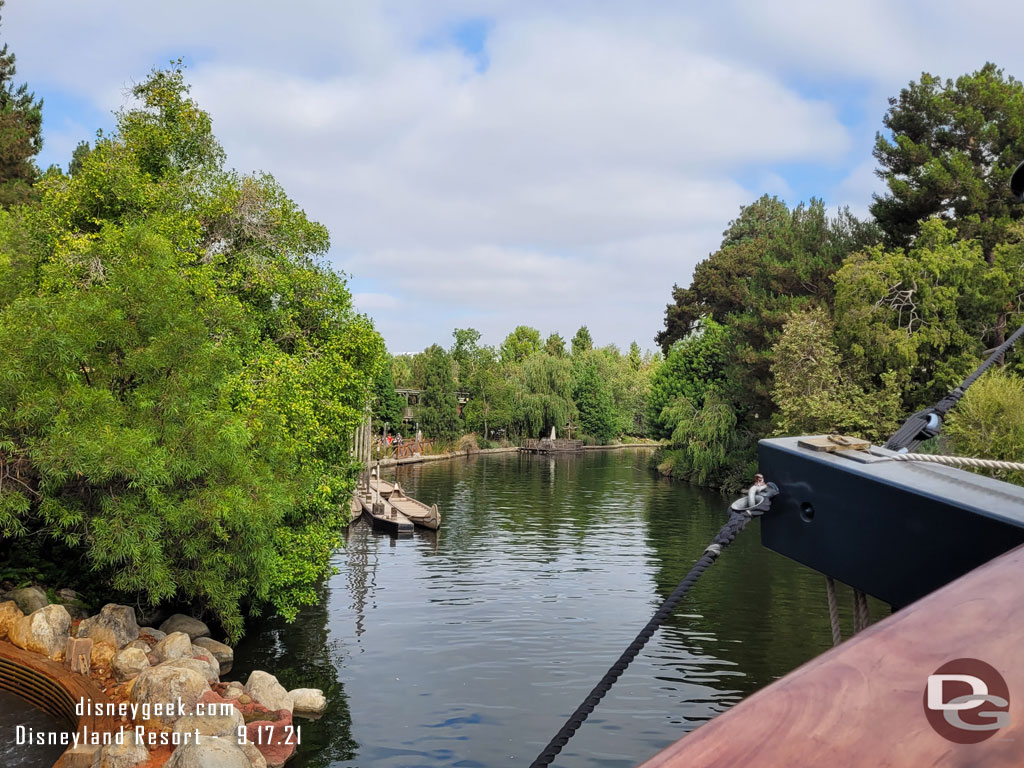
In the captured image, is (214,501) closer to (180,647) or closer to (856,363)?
(180,647)

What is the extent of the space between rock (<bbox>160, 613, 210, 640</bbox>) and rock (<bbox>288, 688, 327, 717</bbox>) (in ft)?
8.05

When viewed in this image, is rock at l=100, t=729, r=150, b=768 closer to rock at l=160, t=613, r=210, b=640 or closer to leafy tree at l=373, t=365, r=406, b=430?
rock at l=160, t=613, r=210, b=640

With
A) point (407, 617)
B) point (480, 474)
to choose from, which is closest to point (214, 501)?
point (407, 617)

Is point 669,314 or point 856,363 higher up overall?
point 669,314

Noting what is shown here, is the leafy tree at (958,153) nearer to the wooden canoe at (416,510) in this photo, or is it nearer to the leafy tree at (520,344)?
the wooden canoe at (416,510)

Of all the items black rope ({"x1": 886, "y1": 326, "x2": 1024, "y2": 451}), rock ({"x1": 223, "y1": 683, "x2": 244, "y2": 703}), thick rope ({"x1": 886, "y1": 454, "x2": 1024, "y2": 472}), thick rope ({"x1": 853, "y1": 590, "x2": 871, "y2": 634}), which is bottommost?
rock ({"x1": 223, "y1": 683, "x2": 244, "y2": 703})

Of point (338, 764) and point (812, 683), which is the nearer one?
point (812, 683)

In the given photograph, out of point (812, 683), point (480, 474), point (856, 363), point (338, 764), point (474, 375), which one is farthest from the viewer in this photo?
point (474, 375)

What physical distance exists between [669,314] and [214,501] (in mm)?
51870

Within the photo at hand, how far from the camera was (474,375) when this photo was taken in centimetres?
7438

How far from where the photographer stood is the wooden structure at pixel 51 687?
33.0 feet

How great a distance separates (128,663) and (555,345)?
273 feet

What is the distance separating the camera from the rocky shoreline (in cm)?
929

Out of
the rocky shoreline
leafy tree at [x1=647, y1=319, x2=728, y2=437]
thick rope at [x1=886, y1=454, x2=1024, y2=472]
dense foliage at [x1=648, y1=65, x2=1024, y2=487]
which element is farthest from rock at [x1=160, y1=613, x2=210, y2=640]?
leafy tree at [x1=647, y1=319, x2=728, y2=437]
